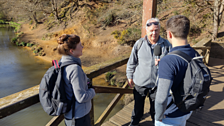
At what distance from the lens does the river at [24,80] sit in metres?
6.34

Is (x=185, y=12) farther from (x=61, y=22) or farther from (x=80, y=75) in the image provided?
(x=61, y=22)

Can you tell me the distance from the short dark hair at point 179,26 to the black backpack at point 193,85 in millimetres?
142

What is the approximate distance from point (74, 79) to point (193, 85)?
3.00ft

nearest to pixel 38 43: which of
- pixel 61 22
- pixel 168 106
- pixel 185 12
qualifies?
pixel 61 22

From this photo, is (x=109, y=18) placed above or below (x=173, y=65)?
above

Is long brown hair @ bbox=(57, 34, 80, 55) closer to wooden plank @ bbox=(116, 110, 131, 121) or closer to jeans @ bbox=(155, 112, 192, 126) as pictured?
jeans @ bbox=(155, 112, 192, 126)

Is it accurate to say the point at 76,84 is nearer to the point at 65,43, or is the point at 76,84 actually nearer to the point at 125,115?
the point at 65,43

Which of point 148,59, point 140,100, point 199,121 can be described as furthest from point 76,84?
point 199,121

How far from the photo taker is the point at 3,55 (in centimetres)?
1591

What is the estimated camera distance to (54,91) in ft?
4.30

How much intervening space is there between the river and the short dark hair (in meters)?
5.59

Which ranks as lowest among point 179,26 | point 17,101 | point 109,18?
point 17,101

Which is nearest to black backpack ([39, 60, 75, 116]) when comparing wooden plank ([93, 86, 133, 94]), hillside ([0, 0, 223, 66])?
wooden plank ([93, 86, 133, 94])

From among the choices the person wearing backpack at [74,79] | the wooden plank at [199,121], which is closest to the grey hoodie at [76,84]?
the person wearing backpack at [74,79]
